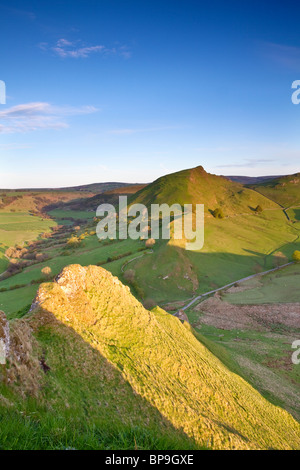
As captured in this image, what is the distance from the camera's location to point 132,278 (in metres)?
73.4

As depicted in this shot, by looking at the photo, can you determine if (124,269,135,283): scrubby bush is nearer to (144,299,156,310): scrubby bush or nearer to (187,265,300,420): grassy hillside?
(144,299,156,310): scrubby bush

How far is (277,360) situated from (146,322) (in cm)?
2350

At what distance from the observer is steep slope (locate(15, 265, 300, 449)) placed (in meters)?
9.85

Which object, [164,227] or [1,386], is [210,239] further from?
[1,386]

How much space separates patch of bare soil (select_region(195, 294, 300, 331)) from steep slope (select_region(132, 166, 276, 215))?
9422cm

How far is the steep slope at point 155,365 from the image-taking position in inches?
388
